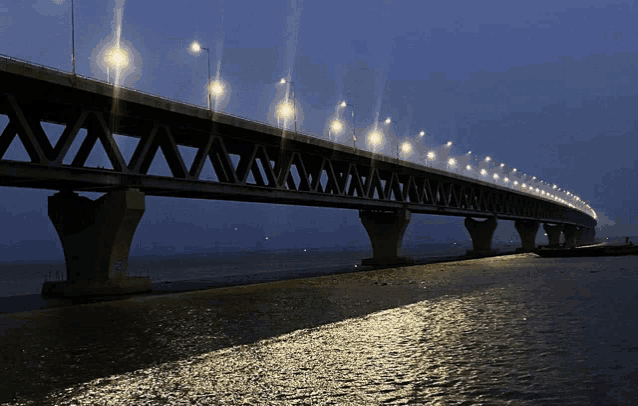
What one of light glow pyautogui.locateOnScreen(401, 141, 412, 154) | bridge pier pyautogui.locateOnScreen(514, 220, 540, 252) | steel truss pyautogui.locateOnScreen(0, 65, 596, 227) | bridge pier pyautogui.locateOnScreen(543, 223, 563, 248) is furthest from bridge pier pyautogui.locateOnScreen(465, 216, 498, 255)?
bridge pier pyautogui.locateOnScreen(543, 223, 563, 248)

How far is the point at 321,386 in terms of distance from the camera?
969 cm

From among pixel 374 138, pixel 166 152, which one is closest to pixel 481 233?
pixel 374 138

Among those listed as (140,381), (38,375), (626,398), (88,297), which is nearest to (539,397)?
(626,398)

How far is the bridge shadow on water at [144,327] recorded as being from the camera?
12359 mm

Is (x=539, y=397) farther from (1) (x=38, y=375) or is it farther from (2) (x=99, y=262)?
(2) (x=99, y=262)

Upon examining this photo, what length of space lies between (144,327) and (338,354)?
29.0 ft

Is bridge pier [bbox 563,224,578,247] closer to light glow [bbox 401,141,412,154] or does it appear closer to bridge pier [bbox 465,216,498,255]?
bridge pier [bbox 465,216,498,255]

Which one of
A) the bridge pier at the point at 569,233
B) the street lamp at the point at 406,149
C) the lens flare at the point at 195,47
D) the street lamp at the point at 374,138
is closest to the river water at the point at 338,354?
the lens flare at the point at 195,47

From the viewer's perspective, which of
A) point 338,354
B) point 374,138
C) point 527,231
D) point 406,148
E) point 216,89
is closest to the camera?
point 338,354

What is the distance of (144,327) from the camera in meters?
19.0

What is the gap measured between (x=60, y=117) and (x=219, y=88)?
11.0 metres

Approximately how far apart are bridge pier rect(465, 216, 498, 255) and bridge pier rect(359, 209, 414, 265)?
34466 mm

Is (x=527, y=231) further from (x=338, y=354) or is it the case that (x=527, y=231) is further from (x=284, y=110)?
(x=338, y=354)

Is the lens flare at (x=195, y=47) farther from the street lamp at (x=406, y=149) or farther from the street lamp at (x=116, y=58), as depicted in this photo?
the street lamp at (x=406, y=149)
